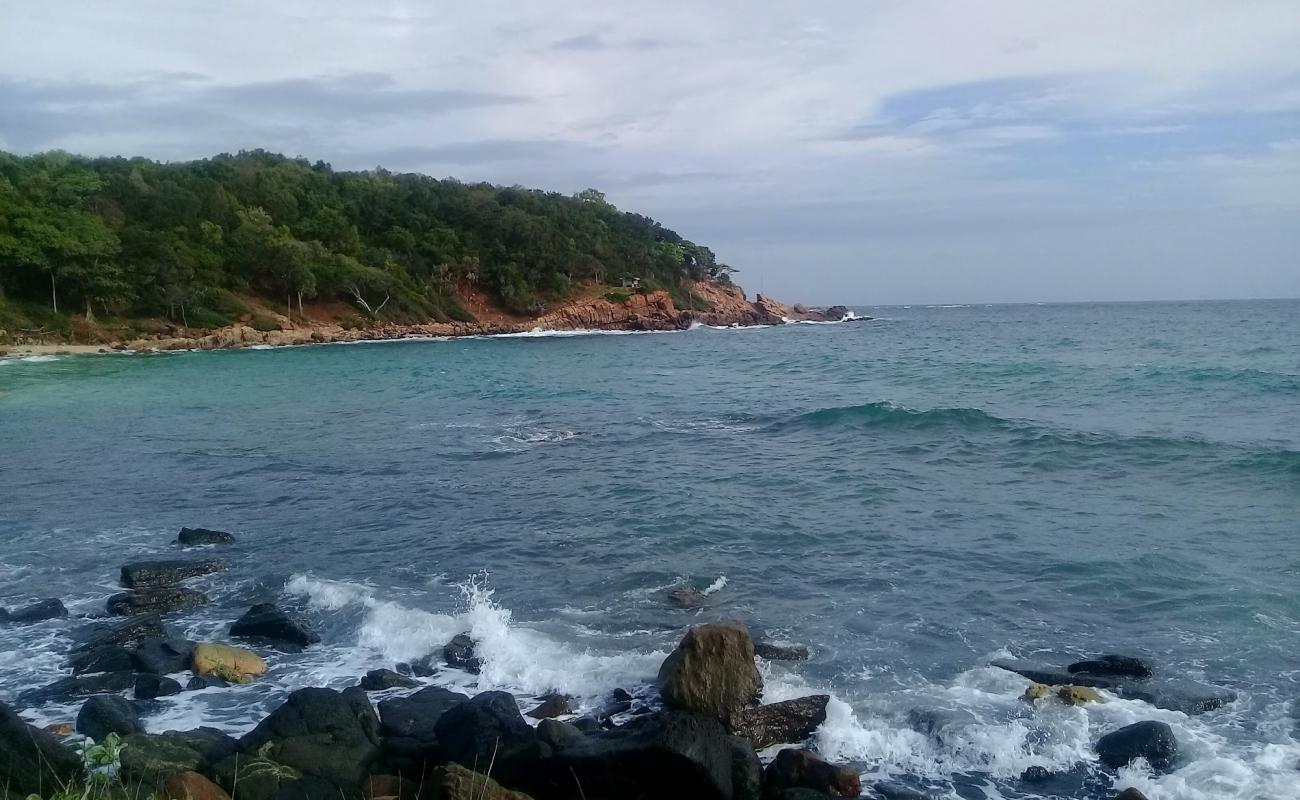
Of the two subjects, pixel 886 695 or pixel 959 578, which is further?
pixel 959 578

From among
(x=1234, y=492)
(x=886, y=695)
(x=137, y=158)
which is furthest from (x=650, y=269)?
(x=886, y=695)

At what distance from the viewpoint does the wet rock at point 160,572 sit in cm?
1212

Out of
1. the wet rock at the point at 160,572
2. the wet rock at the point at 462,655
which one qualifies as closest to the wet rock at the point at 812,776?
the wet rock at the point at 462,655

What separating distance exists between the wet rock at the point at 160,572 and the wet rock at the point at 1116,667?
10.8 meters

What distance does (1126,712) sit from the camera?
321 inches

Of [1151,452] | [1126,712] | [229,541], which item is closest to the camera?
[1126,712]

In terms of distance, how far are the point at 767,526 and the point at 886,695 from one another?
19.4 ft

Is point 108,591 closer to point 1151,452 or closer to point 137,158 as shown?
point 1151,452

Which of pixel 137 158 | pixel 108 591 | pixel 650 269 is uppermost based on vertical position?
pixel 137 158

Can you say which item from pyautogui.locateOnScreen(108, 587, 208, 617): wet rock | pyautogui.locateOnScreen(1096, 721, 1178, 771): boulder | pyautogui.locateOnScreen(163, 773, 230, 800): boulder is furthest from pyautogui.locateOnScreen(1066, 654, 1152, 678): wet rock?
pyautogui.locateOnScreen(108, 587, 208, 617): wet rock

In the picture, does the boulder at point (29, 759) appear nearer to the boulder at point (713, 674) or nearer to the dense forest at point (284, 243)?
the boulder at point (713, 674)

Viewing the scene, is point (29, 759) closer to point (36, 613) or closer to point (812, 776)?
point (36, 613)

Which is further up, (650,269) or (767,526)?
(650,269)

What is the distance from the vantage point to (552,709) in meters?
8.38
